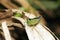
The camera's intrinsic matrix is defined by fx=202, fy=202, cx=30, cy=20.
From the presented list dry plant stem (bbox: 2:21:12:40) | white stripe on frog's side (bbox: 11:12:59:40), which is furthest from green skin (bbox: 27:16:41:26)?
dry plant stem (bbox: 2:21:12:40)

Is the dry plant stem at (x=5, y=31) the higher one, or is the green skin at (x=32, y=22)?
the green skin at (x=32, y=22)

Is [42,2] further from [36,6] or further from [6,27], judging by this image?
[6,27]

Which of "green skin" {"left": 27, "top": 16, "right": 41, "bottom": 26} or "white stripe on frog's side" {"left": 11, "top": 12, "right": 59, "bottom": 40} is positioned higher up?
"green skin" {"left": 27, "top": 16, "right": 41, "bottom": 26}

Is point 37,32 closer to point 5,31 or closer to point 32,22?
point 32,22

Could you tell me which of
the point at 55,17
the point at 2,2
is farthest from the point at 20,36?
the point at 55,17

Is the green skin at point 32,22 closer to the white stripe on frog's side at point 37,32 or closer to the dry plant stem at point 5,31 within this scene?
the white stripe on frog's side at point 37,32

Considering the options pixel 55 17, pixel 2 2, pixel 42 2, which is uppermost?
pixel 2 2

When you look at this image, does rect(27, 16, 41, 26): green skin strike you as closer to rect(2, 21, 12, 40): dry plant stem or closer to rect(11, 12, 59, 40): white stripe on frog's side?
rect(11, 12, 59, 40): white stripe on frog's side

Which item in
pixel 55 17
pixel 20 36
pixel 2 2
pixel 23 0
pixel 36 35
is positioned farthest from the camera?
pixel 55 17

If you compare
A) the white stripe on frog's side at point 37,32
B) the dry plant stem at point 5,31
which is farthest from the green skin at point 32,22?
the dry plant stem at point 5,31

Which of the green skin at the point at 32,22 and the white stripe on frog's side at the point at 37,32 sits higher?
the green skin at the point at 32,22

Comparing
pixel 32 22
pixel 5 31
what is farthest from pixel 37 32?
pixel 5 31
